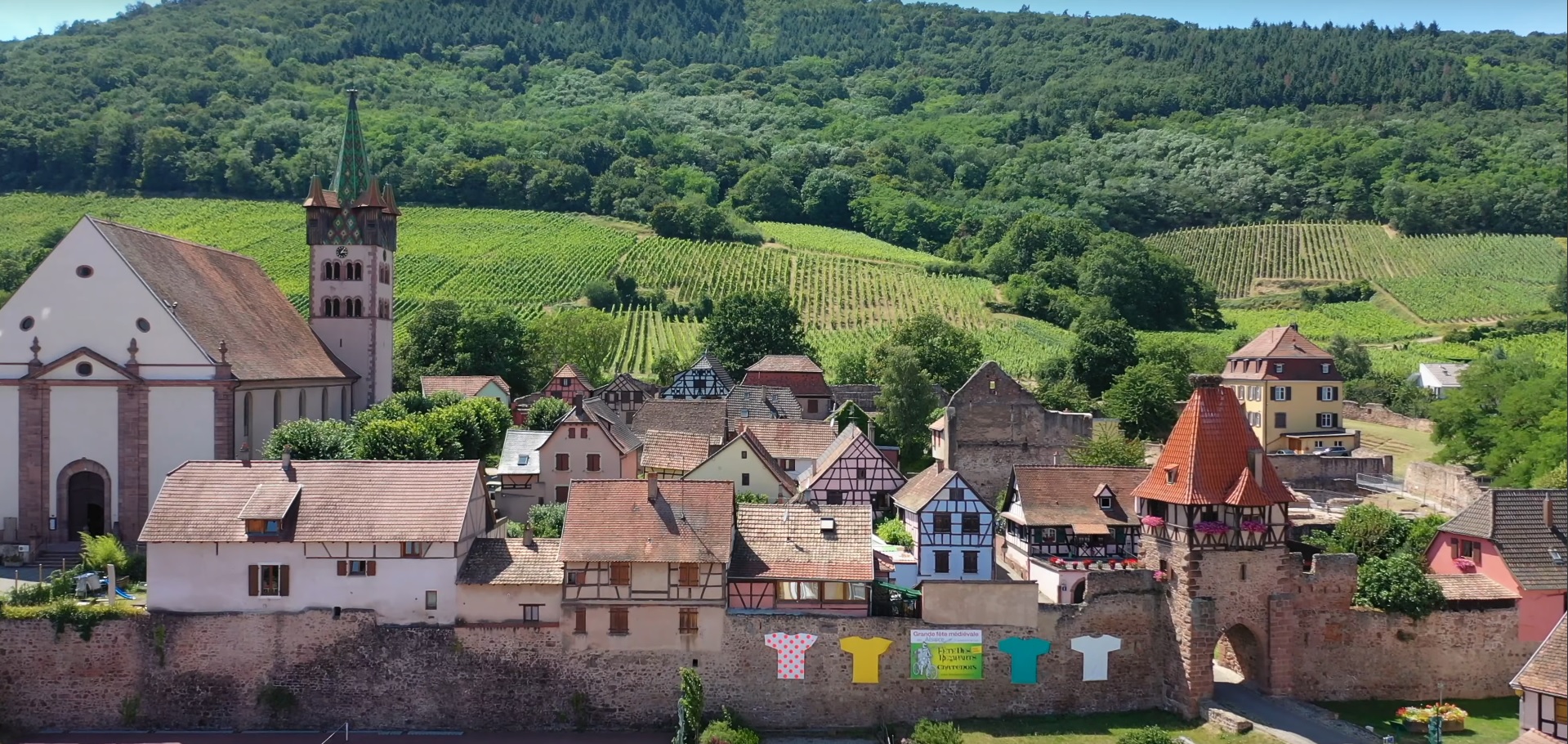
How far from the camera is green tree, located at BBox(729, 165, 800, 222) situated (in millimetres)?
164750

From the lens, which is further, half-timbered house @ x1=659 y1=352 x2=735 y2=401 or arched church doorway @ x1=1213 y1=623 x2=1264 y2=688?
half-timbered house @ x1=659 y1=352 x2=735 y2=401

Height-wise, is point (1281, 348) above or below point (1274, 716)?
above

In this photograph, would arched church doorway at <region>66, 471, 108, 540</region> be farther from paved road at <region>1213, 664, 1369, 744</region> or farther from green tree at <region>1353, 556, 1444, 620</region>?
green tree at <region>1353, 556, 1444, 620</region>

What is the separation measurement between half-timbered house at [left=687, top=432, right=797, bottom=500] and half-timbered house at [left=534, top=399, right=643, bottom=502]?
3.58 meters

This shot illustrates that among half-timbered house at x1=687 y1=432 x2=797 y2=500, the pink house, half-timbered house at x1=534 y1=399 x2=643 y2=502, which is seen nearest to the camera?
the pink house

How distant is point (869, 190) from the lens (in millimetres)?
172375

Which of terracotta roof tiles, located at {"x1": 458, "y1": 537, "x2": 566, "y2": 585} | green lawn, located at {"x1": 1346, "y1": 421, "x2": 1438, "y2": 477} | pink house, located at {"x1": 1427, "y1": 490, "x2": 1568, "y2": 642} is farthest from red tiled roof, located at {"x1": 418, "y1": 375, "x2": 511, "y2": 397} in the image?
pink house, located at {"x1": 1427, "y1": 490, "x2": 1568, "y2": 642}

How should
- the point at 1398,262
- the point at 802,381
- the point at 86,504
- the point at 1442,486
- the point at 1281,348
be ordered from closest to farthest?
the point at 86,504
the point at 1442,486
the point at 1281,348
the point at 802,381
the point at 1398,262

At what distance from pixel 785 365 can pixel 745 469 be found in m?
27.5

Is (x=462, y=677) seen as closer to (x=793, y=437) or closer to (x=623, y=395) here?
(x=793, y=437)

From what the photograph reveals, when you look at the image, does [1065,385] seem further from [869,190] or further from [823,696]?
[869,190]

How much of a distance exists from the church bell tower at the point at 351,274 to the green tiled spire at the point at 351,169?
4cm

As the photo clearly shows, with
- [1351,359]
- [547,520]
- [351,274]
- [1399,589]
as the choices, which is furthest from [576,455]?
[1351,359]

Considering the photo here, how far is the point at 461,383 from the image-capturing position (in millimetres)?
77875
